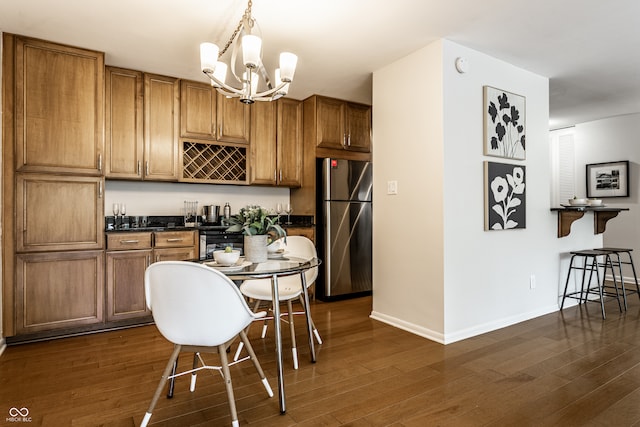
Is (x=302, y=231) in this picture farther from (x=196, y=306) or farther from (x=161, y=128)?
(x=196, y=306)

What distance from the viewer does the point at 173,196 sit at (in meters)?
4.10

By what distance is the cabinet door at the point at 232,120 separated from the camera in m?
4.03

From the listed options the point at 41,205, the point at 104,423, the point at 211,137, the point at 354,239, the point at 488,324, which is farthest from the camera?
the point at 354,239

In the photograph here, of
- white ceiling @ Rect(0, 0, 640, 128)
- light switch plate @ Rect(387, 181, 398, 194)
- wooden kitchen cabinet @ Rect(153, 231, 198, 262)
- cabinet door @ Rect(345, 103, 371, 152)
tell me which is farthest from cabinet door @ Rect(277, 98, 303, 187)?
light switch plate @ Rect(387, 181, 398, 194)

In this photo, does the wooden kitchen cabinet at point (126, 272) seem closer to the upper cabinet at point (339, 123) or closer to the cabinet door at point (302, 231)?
the cabinet door at point (302, 231)

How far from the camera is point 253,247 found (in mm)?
2211

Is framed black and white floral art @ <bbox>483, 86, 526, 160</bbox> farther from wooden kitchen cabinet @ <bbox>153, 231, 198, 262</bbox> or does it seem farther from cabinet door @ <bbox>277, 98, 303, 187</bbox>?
wooden kitchen cabinet @ <bbox>153, 231, 198, 262</bbox>

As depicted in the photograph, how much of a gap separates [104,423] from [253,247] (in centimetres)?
113

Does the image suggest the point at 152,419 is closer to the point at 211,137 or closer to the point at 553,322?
the point at 211,137

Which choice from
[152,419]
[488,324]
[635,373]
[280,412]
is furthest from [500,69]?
[152,419]

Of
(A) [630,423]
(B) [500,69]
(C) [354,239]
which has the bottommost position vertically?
(A) [630,423]

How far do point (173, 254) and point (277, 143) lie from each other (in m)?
1.77

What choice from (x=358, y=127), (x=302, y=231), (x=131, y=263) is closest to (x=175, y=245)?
(x=131, y=263)

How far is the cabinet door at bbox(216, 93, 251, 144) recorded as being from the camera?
4.03m
